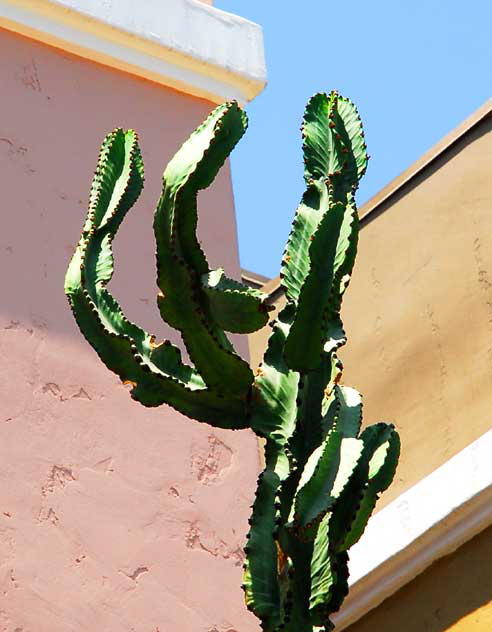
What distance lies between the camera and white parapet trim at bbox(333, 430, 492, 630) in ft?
19.7

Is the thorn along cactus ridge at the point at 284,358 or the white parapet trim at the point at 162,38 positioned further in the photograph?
the white parapet trim at the point at 162,38

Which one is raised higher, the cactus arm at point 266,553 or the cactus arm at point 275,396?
the cactus arm at point 275,396

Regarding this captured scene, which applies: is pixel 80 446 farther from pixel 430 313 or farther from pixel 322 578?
pixel 322 578

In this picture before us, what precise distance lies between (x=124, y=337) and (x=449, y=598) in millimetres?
3025

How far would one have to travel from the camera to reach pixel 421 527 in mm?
6211

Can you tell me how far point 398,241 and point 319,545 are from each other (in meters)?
3.74

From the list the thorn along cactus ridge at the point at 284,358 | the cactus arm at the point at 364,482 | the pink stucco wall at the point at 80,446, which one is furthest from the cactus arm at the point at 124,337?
the pink stucco wall at the point at 80,446

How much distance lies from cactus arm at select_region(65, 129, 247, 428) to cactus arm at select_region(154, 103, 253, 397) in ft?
0.19

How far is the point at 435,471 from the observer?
6.26 m

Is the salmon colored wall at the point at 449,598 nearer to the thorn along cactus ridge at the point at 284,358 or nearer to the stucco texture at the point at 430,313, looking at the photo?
the stucco texture at the point at 430,313

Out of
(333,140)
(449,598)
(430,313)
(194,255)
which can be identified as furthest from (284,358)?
(430,313)

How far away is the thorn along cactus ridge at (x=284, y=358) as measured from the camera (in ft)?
10.4

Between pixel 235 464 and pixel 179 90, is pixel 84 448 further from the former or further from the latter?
pixel 179 90

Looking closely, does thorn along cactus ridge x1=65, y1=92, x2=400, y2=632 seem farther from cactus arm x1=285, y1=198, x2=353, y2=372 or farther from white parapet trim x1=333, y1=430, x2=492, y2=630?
white parapet trim x1=333, y1=430, x2=492, y2=630
